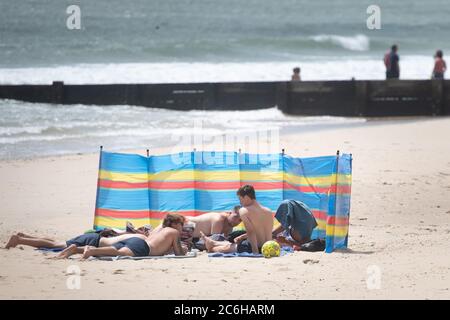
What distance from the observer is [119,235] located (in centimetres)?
1073

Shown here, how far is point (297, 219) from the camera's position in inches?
432

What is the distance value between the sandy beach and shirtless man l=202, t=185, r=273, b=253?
35cm

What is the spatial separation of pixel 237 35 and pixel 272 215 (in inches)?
1625

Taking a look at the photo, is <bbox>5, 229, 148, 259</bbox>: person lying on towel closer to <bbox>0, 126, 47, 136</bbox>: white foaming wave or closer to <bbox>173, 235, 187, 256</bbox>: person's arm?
<bbox>173, 235, 187, 256</bbox>: person's arm

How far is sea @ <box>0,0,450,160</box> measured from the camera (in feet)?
73.2

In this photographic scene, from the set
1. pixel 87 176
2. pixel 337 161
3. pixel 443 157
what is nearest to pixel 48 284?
pixel 337 161

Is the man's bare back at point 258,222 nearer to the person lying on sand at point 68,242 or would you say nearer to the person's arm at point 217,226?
the person's arm at point 217,226

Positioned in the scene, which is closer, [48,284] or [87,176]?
[48,284]

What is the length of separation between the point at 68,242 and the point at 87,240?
0.67ft

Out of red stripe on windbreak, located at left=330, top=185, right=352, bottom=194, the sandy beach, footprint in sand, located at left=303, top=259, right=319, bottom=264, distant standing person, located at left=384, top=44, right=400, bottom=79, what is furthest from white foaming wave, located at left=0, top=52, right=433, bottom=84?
footprint in sand, located at left=303, top=259, right=319, bottom=264

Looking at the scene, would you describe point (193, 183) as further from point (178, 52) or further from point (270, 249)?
point (178, 52)

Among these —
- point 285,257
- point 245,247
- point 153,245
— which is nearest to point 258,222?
point 245,247

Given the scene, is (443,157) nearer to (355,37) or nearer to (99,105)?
(99,105)

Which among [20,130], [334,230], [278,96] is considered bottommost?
[334,230]
